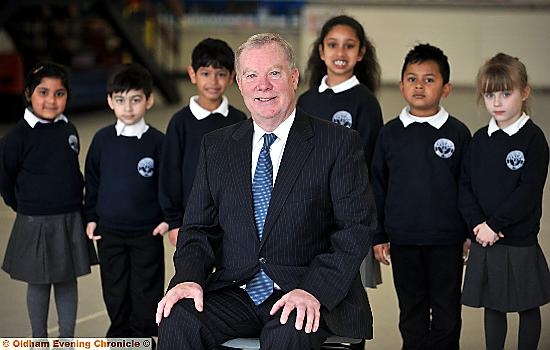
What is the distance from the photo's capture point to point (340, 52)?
13.7 feet

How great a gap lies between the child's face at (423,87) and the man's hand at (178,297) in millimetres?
1411

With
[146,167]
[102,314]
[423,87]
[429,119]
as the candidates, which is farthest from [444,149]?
[102,314]

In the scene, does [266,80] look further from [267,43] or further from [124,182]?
[124,182]

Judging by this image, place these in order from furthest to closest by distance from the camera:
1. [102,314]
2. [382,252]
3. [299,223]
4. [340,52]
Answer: [102,314]
[340,52]
[382,252]
[299,223]

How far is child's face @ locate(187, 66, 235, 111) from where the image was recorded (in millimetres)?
4066

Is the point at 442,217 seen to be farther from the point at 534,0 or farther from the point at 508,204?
the point at 534,0

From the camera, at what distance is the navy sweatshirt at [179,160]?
3994 millimetres

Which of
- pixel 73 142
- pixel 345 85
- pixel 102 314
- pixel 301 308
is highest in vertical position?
pixel 345 85


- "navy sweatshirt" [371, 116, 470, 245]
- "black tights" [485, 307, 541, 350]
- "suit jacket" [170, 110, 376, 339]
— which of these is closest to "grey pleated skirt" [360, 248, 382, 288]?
"navy sweatshirt" [371, 116, 470, 245]

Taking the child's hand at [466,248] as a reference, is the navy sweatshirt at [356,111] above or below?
above

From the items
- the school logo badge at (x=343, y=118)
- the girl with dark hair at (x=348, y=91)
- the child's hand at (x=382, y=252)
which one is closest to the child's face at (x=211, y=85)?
the girl with dark hair at (x=348, y=91)

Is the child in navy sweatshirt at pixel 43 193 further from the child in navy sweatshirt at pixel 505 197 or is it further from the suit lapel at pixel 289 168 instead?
the child in navy sweatshirt at pixel 505 197

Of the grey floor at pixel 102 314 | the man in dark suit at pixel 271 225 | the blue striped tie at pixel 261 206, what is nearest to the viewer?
the man in dark suit at pixel 271 225

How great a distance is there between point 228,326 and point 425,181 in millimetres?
1260
